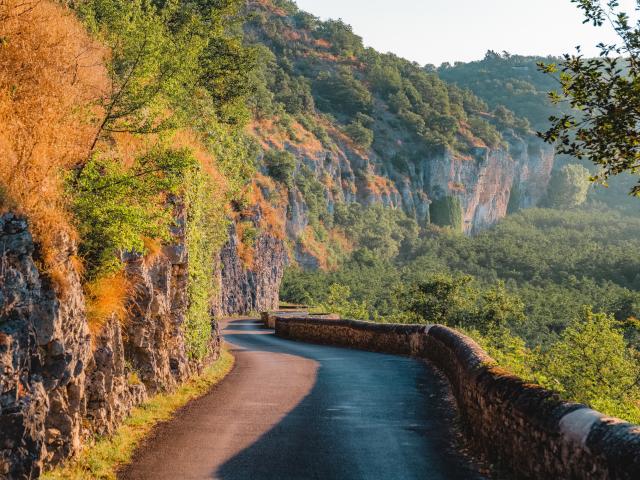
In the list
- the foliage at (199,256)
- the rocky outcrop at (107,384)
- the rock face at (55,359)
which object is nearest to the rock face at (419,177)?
the foliage at (199,256)

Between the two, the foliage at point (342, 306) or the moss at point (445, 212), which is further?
the moss at point (445, 212)

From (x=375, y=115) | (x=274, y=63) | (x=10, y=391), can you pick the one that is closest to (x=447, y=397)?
(x=10, y=391)

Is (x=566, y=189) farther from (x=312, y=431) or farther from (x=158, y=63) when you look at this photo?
(x=312, y=431)

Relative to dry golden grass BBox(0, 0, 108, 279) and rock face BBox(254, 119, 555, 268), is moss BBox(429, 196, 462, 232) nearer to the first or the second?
rock face BBox(254, 119, 555, 268)

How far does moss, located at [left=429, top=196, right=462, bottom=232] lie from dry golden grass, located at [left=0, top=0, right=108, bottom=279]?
4811 inches

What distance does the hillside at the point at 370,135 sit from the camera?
98.8 m

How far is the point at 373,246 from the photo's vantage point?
109m

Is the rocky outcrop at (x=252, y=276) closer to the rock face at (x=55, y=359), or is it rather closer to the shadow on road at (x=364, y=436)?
the shadow on road at (x=364, y=436)

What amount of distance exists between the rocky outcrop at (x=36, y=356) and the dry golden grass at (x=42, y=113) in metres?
0.38

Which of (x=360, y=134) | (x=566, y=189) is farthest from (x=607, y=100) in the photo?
(x=566, y=189)

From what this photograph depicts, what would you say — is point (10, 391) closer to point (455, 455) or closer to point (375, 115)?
point (455, 455)

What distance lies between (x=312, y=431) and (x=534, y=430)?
5.03 m

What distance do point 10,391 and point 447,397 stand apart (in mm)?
10184

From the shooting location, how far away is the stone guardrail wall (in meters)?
5.52
